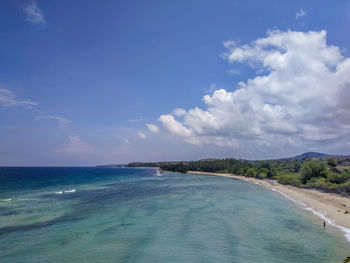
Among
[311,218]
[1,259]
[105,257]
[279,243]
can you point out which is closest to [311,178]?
[311,218]

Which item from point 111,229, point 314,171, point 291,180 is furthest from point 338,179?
point 111,229

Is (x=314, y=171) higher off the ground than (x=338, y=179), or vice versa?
(x=314, y=171)

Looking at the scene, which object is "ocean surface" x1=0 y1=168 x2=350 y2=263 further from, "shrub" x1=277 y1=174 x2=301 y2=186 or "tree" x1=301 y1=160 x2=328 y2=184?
"shrub" x1=277 y1=174 x2=301 y2=186

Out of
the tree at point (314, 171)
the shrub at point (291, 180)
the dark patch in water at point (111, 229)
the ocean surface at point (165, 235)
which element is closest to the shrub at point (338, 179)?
the tree at point (314, 171)

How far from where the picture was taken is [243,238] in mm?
27047

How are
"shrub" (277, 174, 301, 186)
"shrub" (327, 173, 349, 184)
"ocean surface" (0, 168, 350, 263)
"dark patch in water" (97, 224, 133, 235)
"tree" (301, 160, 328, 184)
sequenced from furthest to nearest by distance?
"shrub" (277, 174, 301, 186)
"tree" (301, 160, 328, 184)
"shrub" (327, 173, 349, 184)
"dark patch in water" (97, 224, 133, 235)
"ocean surface" (0, 168, 350, 263)

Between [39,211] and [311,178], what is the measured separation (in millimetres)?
81114

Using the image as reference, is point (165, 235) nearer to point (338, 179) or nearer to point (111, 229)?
point (111, 229)

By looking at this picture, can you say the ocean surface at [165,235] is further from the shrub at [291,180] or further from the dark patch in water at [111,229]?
the shrub at [291,180]

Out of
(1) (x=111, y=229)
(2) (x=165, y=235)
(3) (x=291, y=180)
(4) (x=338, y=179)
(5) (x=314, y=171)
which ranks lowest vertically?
(2) (x=165, y=235)

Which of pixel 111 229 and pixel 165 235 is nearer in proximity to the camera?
pixel 165 235

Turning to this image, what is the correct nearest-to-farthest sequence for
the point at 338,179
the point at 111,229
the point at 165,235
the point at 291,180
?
the point at 165,235, the point at 111,229, the point at 338,179, the point at 291,180

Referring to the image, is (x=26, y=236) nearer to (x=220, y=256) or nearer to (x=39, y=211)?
(x=39, y=211)

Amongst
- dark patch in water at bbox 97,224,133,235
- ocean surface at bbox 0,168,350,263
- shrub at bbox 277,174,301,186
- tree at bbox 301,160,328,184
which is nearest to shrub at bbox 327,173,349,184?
tree at bbox 301,160,328,184
